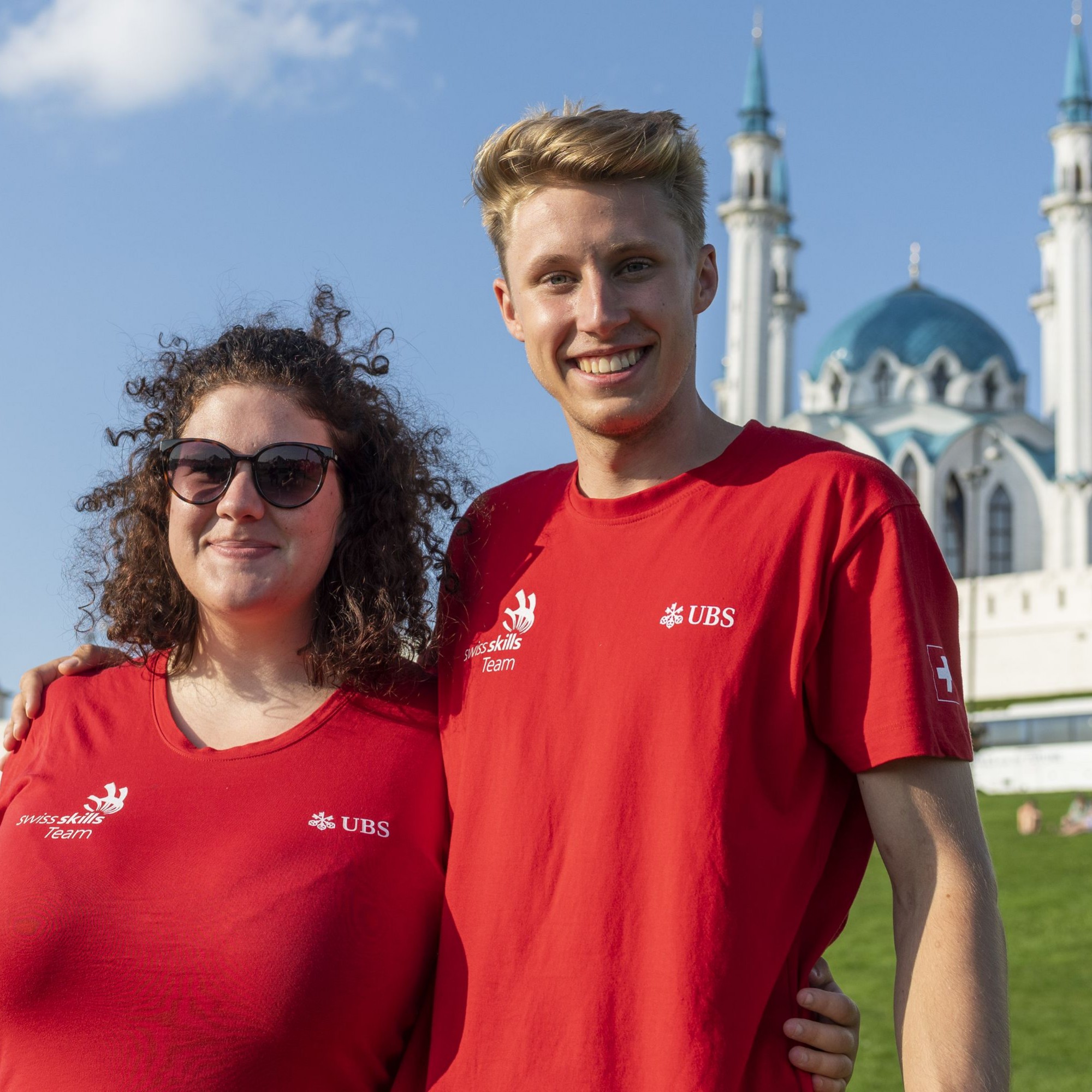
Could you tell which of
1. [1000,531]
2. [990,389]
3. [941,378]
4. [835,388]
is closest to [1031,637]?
[1000,531]

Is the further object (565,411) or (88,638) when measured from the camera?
(88,638)

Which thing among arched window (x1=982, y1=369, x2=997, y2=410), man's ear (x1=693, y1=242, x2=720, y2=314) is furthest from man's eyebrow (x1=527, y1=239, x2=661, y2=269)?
arched window (x1=982, y1=369, x2=997, y2=410)

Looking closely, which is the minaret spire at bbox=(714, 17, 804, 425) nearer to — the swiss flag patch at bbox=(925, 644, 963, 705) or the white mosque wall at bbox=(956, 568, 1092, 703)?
the white mosque wall at bbox=(956, 568, 1092, 703)

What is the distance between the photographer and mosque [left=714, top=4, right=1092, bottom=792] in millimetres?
34875

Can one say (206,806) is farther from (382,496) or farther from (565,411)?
(565,411)

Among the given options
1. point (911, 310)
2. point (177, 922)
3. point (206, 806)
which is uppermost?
point (911, 310)

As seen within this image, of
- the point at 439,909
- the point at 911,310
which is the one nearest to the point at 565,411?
the point at 439,909

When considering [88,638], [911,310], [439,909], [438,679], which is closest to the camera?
[439,909]

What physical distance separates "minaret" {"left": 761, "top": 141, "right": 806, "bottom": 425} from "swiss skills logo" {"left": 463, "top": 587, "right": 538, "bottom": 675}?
4625 centimetres

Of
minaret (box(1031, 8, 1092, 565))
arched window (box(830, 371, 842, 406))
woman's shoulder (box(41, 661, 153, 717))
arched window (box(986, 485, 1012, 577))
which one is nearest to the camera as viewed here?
woman's shoulder (box(41, 661, 153, 717))

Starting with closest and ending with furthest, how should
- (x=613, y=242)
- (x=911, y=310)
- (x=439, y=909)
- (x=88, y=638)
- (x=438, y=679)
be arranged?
(x=613, y=242) < (x=439, y=909) < (x=438, y=679) < (x=88, y=638) < (x=911, y=310)

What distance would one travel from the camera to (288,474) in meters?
3.08

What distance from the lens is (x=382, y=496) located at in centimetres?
329

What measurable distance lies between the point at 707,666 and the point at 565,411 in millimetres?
602
